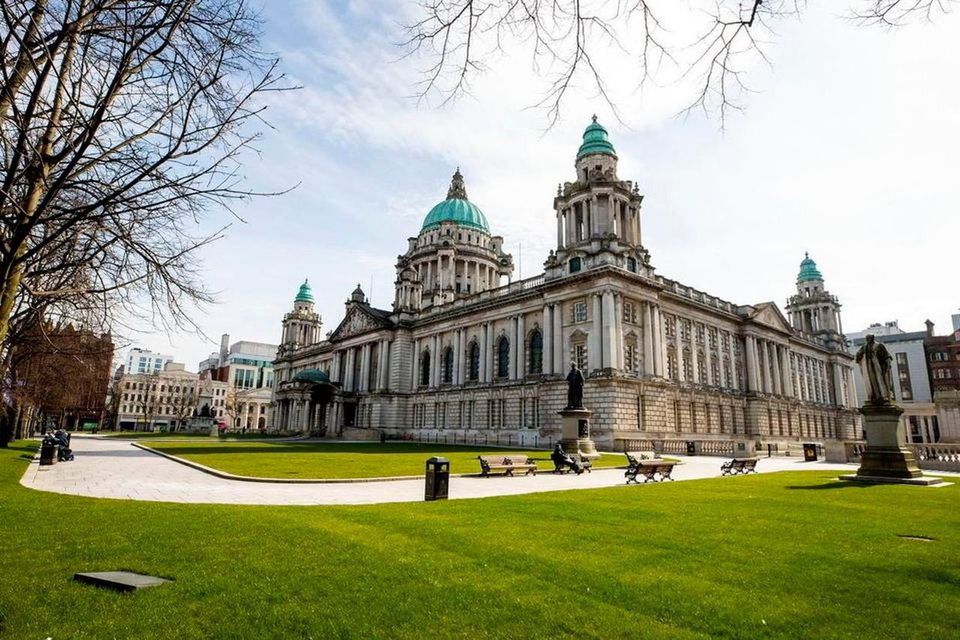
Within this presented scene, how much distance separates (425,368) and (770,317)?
39412mm

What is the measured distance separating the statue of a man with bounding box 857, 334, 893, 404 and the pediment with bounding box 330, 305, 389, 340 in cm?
5289

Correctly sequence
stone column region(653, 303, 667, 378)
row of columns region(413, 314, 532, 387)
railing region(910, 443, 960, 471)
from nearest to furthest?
1. railing region(910, 443, 960, 471)
2. stone column region(653, 303, 667, 378)
3. row of columns region(413, 314, 532, 387)

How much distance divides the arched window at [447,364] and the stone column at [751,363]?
102ft

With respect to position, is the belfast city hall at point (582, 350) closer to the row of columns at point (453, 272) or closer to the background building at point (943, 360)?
the row of columns at point (453, 272)

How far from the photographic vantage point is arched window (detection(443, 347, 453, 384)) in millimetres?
61031

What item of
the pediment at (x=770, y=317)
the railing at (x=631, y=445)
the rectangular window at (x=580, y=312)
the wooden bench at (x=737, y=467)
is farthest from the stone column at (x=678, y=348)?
the wooden bench at (x=737, y=467)

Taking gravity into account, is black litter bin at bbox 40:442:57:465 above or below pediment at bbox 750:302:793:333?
below

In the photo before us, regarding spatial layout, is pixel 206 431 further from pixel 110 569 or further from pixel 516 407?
pixel 110 569

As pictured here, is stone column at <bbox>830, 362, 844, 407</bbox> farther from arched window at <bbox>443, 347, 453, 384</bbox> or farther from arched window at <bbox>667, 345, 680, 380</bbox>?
arched window at <bbox>443, 347, 453, 384</bbox>

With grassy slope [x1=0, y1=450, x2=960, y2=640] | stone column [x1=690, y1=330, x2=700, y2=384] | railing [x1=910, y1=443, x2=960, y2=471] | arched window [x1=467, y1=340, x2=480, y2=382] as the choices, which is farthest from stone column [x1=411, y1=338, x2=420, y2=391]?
grassy slope [x1=0, y1=450, x2=960, y2=640]

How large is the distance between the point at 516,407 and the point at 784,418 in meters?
30.8

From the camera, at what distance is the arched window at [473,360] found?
57.9m

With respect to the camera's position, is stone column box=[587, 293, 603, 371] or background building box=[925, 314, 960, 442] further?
background building box=[925, 314, 960, 442]

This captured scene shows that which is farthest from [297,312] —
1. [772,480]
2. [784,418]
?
[772,480]
